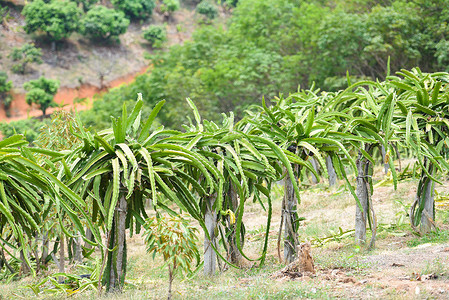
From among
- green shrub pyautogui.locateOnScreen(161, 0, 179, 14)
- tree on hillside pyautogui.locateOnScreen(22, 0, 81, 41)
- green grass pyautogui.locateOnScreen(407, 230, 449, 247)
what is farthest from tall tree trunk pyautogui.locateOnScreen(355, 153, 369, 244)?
green shrub pyautogui.locateOnScreen(161, 0, 179, 14)

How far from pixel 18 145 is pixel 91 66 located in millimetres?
41088

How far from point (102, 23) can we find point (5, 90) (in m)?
11.0

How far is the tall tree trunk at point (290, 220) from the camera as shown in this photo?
5.26 meters

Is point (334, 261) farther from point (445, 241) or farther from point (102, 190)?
point (102, 190)

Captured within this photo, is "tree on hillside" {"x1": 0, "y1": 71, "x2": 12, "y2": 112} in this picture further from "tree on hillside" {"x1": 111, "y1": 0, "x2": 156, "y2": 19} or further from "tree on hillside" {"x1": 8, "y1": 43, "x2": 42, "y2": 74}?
"tree on hillside" {"x1": 111, "y1": 0, "x2": 156, "y2": 19}

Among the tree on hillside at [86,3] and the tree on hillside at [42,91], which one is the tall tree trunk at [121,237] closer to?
the tree on hillside at [42,91]

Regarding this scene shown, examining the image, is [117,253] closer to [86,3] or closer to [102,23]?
[102,23]

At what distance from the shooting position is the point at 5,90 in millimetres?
36500

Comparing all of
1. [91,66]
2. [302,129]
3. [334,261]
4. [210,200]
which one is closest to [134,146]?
[210,200]

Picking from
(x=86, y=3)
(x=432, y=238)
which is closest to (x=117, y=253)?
(x=432, y=238)

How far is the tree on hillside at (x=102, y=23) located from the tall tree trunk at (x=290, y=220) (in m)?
40.7

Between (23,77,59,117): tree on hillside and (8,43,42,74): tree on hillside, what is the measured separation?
11.0 ft

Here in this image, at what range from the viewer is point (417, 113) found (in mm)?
5805

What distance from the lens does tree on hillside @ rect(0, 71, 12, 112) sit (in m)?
36.0
